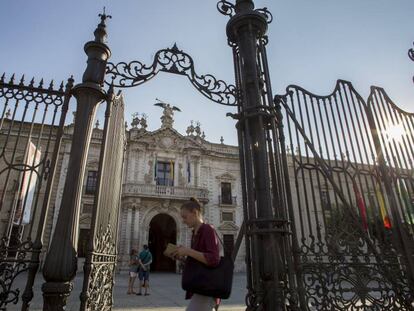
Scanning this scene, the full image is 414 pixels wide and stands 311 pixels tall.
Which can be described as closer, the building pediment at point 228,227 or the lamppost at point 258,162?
the lamppost at point 258,162

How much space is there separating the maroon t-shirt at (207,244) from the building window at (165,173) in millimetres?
19931

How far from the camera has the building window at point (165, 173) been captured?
2231cm

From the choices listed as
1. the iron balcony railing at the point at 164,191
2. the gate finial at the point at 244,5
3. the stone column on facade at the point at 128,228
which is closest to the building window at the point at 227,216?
the iron balcony railing at the point at 164,191

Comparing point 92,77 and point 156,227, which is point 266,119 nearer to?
point 92,77

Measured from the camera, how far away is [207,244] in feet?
8.04

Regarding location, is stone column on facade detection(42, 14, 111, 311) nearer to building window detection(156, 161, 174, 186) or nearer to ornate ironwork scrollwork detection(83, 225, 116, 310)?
ornate ironwork scrollwork detection(83, 225, 116, 310)

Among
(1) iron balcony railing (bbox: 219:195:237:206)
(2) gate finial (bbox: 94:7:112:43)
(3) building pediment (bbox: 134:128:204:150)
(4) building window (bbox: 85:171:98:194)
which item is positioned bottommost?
(2) gate finial (bbox: 94:7:112:43)

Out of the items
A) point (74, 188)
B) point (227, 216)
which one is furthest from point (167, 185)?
point (74, 188)

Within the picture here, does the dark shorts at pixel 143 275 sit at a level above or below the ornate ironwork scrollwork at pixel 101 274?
below

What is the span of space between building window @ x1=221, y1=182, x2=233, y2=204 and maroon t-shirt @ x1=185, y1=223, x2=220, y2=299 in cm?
2080

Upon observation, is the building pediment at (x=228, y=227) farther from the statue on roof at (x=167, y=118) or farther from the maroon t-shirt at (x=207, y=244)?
the maroon t-shirt at (x=207, y=244)

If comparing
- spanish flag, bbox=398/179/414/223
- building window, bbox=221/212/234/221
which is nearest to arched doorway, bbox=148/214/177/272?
building window, bbox=221/212/234/221

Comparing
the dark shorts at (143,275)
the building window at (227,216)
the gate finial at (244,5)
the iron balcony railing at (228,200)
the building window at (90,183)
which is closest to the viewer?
the gate finial at (244,5)

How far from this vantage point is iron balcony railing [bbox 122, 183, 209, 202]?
804 inches
